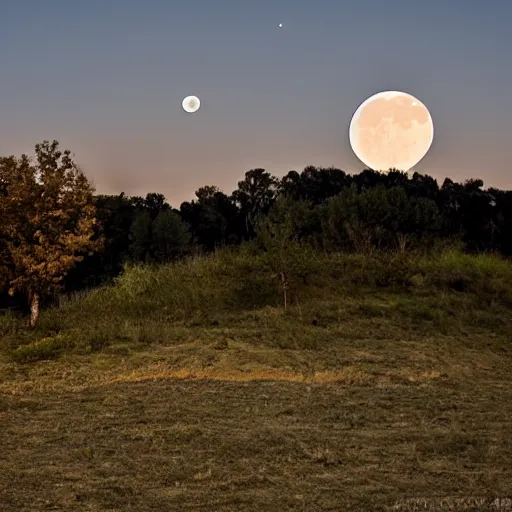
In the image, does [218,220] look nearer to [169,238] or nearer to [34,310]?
[169,238]

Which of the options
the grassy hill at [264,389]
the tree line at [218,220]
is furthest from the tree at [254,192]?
the grassy hill at [264,389]

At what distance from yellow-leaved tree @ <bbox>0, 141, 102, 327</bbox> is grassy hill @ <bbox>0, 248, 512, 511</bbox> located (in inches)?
47.4

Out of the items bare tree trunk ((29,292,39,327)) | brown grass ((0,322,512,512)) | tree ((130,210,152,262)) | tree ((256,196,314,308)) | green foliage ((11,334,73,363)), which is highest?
tree ((130,210,152,262))

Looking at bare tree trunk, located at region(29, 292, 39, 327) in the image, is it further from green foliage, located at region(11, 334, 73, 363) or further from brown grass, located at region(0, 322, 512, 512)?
brown grass, located at region(0, 322, 512, 512)

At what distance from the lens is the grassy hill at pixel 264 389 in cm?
554

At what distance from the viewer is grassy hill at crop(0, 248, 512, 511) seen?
5535 millimetres

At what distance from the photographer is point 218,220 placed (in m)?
49.6

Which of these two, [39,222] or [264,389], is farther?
[39,222]

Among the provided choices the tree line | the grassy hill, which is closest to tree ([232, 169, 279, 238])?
the tree line

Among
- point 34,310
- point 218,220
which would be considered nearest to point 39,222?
point 34,310

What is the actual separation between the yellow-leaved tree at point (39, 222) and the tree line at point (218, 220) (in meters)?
0.02

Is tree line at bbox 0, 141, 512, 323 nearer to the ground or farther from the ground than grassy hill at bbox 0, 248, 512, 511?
farther from the ground

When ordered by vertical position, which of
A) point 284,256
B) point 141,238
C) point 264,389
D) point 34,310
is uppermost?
point 141,238

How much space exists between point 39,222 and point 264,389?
25.7 ft
